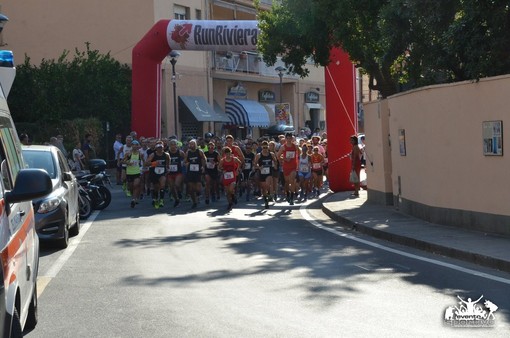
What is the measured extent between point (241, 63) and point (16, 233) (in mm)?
45723

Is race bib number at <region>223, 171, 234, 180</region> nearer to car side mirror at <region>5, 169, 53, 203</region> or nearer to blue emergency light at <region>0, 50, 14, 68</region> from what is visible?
blue emergency light at <region>0, 50, 14, 68</region>

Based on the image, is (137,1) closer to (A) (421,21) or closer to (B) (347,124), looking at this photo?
(B) (347,124)

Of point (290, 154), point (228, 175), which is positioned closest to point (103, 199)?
point (228, 175)

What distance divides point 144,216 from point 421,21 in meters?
7.51

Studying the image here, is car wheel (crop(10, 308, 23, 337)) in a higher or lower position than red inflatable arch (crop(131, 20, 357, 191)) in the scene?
lower

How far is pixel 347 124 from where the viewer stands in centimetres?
2717

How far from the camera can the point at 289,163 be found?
25078mm

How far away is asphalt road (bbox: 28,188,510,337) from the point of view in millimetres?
7922

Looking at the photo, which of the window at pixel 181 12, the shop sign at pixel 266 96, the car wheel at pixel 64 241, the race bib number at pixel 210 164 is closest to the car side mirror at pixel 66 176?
the car wheel at pixel 64 241

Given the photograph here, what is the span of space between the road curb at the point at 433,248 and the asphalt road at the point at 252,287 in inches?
7.7

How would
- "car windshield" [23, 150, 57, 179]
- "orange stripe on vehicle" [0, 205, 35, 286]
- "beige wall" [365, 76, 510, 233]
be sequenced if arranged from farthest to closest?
"car windshield" [23, 150, 57, 179] → "beige wall" [365, 76, 510, 233] → "orange stripe on vehicle" [0, 205, 35, 286]

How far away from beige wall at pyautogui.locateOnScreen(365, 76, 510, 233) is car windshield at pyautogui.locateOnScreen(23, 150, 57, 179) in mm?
6573

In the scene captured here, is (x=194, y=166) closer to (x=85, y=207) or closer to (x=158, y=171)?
(x=158, y=171)

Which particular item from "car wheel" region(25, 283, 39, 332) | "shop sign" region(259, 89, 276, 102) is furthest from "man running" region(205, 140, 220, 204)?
"shop sign" region(259, 89, 276, 102)
